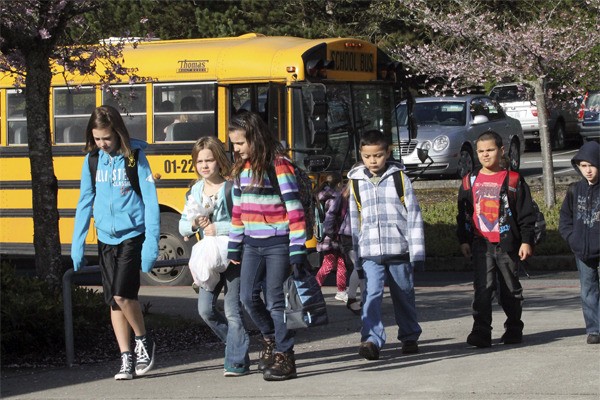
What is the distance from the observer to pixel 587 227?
8.91 metres

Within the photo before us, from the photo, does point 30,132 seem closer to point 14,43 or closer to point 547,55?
point 14,43

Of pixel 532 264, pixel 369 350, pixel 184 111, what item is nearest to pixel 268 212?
pixel 369 350

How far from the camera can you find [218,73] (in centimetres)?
1409

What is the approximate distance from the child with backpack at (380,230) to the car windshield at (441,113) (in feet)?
48.9

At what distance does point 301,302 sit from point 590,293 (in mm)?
2434

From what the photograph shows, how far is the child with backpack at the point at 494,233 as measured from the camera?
8.96 m

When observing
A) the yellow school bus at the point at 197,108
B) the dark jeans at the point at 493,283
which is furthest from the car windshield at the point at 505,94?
the dark jeans at the point at 493,283

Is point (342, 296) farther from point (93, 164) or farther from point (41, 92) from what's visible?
point (93, 164)

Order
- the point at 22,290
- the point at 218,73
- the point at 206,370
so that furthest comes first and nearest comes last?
the point at 218,73 → the point at 22,290 → the point at 206,370

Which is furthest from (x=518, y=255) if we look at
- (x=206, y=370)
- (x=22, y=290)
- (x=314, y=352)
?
(x=22, y=290)

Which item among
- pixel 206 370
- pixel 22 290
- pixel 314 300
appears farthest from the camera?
pixel 22 290

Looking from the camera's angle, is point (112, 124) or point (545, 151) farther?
point (545, 151)

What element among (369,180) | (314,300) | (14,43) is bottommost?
(314,300)

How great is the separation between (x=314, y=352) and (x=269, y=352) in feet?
3.78
